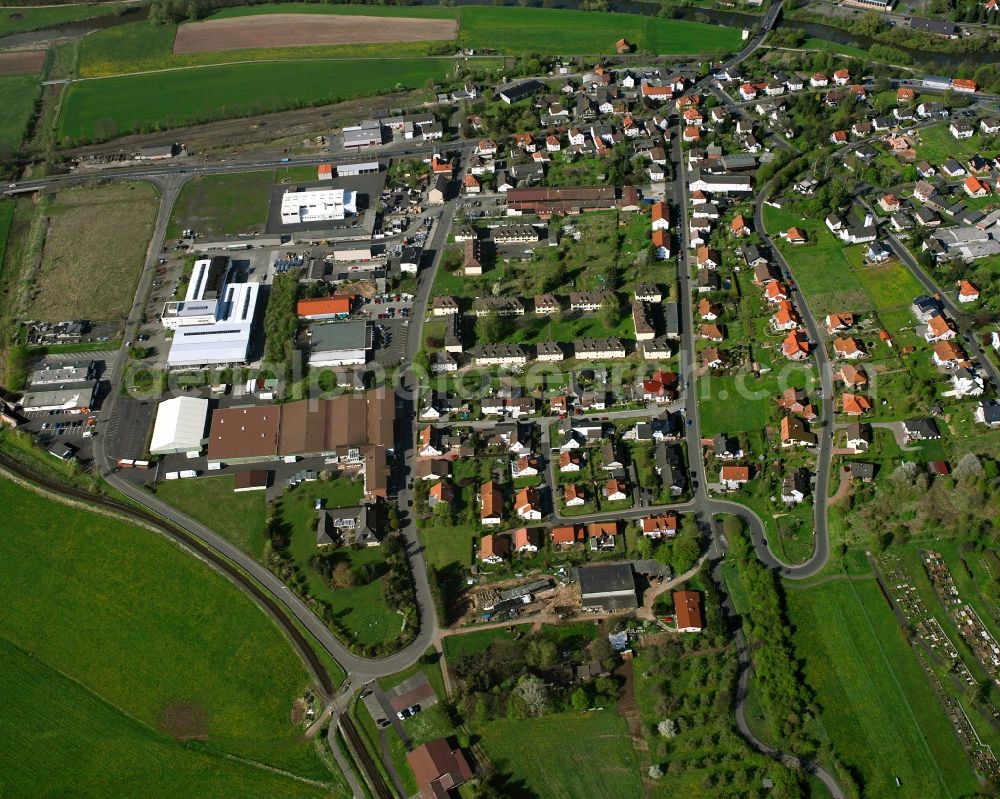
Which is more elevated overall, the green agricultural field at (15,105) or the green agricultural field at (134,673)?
the green agricultural field at (15,105)

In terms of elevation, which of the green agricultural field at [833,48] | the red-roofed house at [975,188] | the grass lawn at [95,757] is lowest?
the grass lawn at [95,757]

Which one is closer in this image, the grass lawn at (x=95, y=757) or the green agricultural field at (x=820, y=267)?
the grass lawn at (x=95, y=757)

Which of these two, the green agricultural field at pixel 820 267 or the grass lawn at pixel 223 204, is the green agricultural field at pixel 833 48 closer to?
the green agricultural field at pixel 820 267

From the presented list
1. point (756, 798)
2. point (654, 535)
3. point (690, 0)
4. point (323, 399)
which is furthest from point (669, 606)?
point (690, 0)

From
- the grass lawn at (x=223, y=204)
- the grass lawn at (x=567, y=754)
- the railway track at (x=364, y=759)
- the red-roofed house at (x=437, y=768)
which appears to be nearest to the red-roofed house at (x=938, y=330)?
the grass lawn at (x=567, y=754)

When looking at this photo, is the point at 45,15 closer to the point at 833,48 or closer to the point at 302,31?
the point at 302,31

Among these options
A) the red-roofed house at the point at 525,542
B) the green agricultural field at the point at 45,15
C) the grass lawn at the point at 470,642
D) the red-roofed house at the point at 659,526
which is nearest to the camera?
the grass lawn at the point at 470,642

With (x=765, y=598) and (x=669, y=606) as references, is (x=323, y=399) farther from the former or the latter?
(x=765, y=598)

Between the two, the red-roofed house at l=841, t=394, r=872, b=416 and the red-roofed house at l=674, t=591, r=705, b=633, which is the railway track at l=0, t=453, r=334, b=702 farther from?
the red-roofed house at l=841, t=394, r=872, b=416
